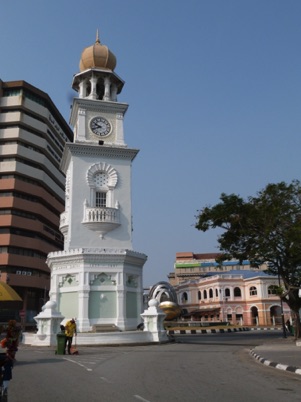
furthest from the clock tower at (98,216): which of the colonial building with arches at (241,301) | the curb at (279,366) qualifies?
the colonial building with arches at (241,301)

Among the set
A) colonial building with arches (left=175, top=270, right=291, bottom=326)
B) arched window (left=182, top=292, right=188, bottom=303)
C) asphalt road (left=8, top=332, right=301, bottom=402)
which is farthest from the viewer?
arched window (left=182, top=292, right=188, bottom=303)

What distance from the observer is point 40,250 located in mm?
58188

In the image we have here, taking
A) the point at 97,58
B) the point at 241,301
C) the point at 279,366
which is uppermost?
the point at 97,58

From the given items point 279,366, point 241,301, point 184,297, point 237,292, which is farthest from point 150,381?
point 184,297

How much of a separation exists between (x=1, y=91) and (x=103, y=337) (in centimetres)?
4961

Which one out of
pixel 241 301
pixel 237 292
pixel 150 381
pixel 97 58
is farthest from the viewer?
pixel 237 292

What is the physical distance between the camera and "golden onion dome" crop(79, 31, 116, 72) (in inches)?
1244

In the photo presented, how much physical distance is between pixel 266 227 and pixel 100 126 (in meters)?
13.7

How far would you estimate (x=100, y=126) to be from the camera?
30.4 m

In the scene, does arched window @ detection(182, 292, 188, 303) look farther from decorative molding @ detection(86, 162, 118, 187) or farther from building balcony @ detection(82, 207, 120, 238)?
decorative molding @ detection(86, 162, 118, 187)

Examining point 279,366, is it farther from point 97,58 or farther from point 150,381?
point 97,58

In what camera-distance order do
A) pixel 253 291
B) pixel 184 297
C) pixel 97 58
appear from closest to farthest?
1. pixel 97 58
2. pixel 253 291
3. pixel 184 297

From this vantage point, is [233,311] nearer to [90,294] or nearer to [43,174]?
[43,174]

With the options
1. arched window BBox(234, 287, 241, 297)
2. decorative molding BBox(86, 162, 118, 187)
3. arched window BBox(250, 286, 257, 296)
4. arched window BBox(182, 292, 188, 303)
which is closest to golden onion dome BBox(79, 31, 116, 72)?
decorative molding BBox(86, 162, 118, 187)
